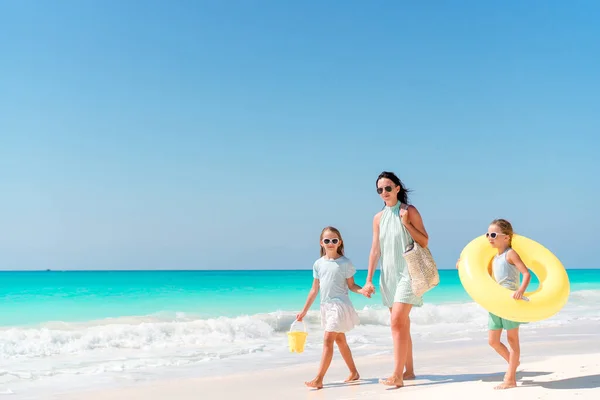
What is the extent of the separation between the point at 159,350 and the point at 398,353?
15.7ft

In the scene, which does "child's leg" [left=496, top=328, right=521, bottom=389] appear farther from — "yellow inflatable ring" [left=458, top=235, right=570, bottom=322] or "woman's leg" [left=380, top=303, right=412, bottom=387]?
"woman's leg" [left=380, top=303, right=412, bottom=387]

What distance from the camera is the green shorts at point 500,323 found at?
4.74m

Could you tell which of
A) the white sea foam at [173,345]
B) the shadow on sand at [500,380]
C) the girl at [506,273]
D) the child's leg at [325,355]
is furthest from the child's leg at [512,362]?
the white sea foam at [173,345]

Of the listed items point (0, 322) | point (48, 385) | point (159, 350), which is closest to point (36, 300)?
point (0, 322)

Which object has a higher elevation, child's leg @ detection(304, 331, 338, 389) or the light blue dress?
the light blue dress

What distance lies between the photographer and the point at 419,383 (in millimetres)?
5102

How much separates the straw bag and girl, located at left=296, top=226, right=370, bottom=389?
1.52 feet

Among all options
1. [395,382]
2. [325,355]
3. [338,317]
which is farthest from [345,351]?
[395,382]

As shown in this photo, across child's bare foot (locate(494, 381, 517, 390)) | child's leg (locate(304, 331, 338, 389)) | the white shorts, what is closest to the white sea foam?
child's leg (locate(304, 331, 338, 389))

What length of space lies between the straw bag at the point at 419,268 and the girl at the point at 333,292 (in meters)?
0.46

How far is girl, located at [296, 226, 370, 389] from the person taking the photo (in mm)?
5023

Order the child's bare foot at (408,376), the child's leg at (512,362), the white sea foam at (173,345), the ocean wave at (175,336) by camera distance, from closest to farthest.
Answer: the child's leg at (512,362) → the child's bare foot at (408,376) → the white sea foam at (173,345) → the ocean wave at (175,336)

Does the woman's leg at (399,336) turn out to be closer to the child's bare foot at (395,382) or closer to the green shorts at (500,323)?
the child's bare foot at (395,382)

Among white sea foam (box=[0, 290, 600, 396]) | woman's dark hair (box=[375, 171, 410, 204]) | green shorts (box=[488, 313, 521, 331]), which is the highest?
woman's dark hair (box=[375, 171, 410, 204])
